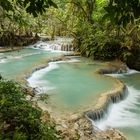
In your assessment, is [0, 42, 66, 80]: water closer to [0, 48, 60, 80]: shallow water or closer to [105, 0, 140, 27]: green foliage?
[0, 48, 60, 80]: shallow water

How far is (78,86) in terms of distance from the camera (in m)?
11.9

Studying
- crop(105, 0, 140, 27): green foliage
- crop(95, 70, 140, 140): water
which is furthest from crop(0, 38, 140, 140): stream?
crop(105, 0, 140, 27): green foliage

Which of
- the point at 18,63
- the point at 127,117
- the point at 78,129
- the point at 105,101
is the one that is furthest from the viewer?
the point at 18,63

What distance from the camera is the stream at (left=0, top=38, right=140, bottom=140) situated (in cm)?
881

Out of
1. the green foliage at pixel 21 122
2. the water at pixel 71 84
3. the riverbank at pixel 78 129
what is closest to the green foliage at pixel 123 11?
the green foliage at pixel 21 122

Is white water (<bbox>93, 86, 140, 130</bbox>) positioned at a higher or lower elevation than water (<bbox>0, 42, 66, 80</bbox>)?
lower

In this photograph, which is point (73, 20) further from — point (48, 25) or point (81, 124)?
point (81, 124)

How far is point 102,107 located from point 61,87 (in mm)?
2876

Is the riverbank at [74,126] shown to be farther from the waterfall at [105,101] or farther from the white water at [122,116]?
the white water at [122,116]

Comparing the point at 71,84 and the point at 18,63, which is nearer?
the point at 71,84

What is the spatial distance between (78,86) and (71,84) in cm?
42

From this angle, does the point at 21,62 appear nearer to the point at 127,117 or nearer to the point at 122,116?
the point at 122,116

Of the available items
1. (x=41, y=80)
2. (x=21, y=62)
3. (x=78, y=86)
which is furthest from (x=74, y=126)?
(x=21, y=62)

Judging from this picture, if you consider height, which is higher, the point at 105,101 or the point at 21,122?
the point at 21,122
